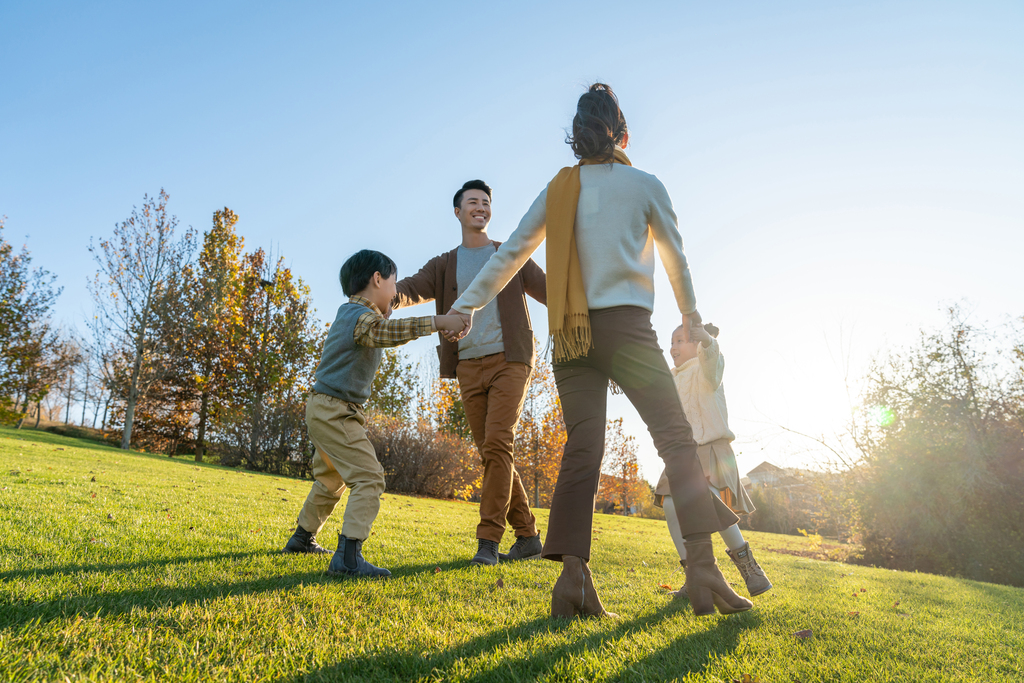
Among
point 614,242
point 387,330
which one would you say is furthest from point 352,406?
point 614,242

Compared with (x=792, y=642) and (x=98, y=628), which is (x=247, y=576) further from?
(x=792, y=642)

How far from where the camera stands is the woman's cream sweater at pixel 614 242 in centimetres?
248

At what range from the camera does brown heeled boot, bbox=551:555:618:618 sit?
222cm

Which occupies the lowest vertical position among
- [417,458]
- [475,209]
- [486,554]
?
[417,458]

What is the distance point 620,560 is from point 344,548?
2612 mm

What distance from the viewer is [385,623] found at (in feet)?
6.40

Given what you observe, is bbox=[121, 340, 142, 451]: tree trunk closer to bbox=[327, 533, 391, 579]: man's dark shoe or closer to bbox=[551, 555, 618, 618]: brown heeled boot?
bbox=[327, 533, 391, 579]: man's dark shoe

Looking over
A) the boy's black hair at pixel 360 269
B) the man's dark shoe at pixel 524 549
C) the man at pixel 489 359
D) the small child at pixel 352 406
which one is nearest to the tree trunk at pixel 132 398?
the man at pixel 489 359

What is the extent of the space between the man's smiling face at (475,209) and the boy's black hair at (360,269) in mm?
1086

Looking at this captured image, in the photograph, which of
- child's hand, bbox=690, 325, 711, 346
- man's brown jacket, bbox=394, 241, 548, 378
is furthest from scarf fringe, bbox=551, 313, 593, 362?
man's brown jacket, bbox=394, 241, 548, 378

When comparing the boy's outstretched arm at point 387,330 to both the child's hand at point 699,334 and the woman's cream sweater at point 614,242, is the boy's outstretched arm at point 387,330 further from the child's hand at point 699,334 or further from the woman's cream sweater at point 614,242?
the child's hand at point 699,334

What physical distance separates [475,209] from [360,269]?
130 cm

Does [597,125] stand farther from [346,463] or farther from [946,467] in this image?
[946,467]

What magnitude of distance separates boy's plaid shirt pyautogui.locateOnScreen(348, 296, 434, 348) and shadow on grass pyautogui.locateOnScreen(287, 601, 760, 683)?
1.55 metres
